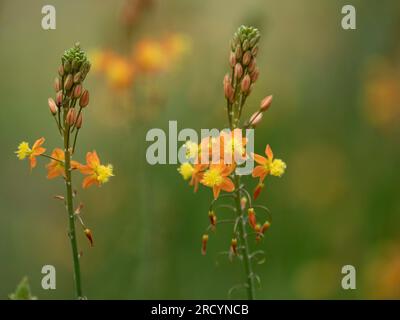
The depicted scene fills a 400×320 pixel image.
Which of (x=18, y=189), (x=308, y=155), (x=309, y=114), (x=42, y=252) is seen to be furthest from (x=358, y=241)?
(x=18, y=189)

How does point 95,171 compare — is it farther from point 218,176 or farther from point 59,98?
point 218,176

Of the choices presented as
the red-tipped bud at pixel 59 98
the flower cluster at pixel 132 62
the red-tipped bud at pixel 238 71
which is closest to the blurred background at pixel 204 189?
the flower cluster at pixel 132 62

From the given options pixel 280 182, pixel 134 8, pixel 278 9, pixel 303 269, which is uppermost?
pixel 278 9

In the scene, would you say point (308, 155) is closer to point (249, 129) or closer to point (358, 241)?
point (358, 241)

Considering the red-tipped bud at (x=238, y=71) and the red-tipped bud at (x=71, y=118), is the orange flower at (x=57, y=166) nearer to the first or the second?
the red-tipped bud at (x=71, y=118)

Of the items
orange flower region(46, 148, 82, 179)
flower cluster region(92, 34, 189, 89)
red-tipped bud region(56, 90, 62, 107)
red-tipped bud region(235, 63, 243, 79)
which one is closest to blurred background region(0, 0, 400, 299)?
flower cluster region(92, 34, 189, 89)

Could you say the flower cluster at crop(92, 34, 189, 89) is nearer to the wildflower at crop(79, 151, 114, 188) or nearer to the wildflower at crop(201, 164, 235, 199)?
the wildflower at crop(79, 151, 114, 188)
